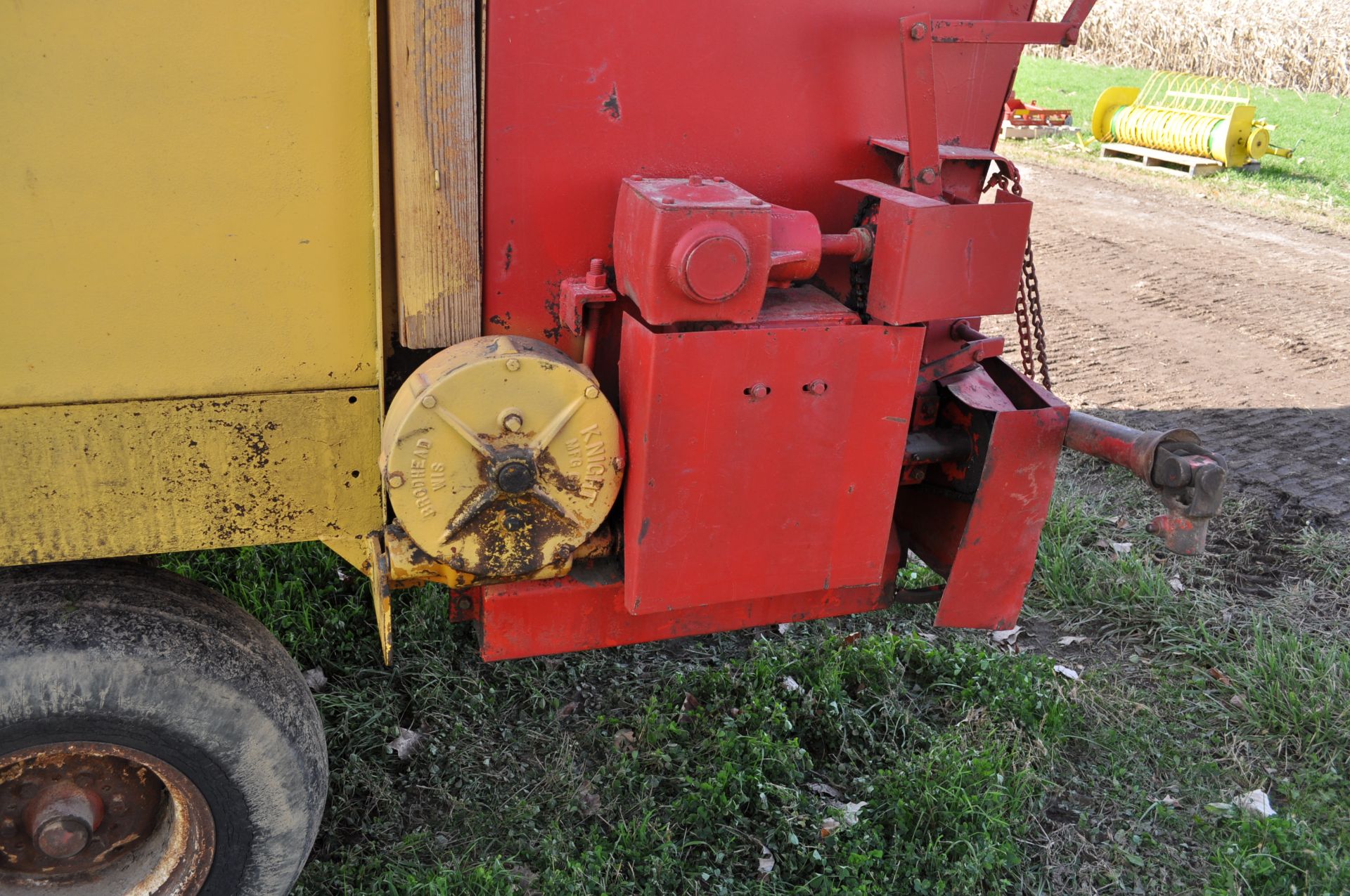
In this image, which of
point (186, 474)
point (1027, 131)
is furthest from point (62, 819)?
point (1027, 131)

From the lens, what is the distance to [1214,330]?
6473 mm

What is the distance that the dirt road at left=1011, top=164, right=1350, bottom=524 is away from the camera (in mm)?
4988

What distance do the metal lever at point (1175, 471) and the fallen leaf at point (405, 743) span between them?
78.2 inches

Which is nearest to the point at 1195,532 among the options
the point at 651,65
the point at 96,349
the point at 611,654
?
the point at 651,65

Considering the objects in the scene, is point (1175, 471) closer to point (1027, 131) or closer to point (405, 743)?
Result: point (405, 743)

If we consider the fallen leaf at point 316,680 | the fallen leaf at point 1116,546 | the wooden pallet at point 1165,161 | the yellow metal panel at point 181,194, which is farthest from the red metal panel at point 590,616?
the wooden pallet at point 1165,161

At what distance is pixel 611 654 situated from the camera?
3.44 meters

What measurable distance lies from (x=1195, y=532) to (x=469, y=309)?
161 centimetres

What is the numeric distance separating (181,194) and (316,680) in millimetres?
1887

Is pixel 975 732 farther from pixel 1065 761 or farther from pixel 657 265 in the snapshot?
pixel 657 265

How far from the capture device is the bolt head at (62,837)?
209 cm

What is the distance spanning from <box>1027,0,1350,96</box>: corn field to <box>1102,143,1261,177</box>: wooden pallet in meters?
6.83

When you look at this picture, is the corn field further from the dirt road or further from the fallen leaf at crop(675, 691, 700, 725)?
the fallen leaf at crop(675, 691, 700, 725)

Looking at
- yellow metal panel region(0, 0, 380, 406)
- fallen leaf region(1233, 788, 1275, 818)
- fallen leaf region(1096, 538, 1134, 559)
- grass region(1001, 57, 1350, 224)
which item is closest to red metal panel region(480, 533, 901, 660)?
yellow metal panel region(0, 0, 380, 406)
